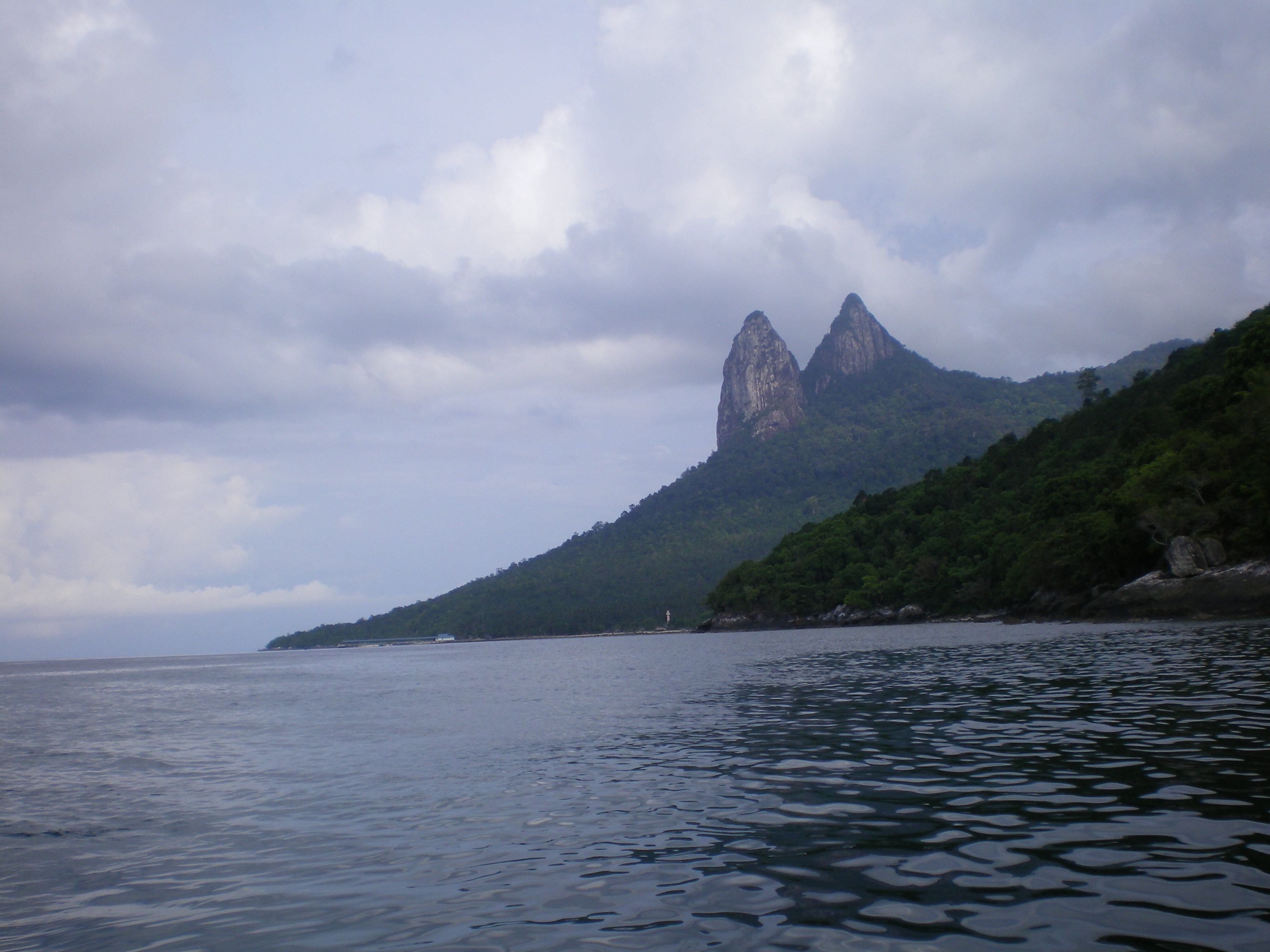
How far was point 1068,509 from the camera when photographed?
348 feet

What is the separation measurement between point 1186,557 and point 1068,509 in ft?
142

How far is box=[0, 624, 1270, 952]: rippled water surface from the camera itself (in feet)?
27.9

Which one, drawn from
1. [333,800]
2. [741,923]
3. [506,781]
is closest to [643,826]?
[741,923]

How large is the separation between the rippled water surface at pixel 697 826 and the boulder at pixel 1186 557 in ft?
125

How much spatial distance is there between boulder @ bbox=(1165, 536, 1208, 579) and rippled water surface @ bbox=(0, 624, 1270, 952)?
125 feet

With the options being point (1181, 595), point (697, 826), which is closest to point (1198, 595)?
point (1181, 595)

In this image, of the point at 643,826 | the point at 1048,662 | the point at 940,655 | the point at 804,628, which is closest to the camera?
the point at 643,826

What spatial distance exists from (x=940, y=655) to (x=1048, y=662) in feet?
39.7

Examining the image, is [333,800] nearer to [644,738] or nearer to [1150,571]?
[644,738]

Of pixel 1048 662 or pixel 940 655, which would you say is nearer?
pixel 1048 662

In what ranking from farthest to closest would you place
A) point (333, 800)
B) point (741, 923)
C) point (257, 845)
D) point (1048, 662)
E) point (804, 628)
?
point (804, 628) → point (1048, 662) → point (333, 800) → point (257, 845) → point (741, 923)

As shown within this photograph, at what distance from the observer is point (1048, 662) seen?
36594 millimetres

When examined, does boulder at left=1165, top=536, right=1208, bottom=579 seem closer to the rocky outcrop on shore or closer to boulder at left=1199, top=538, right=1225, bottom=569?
the rocky outcrop on shore

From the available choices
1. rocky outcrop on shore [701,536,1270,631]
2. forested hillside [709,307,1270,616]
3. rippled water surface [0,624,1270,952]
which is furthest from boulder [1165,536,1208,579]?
rippled water surface [0,624,1270,952]
